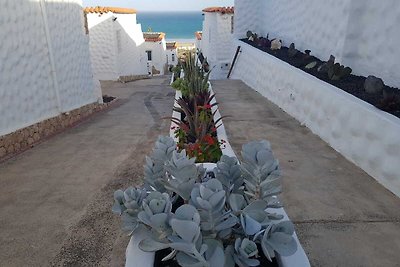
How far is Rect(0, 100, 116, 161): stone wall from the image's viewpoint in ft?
20.6

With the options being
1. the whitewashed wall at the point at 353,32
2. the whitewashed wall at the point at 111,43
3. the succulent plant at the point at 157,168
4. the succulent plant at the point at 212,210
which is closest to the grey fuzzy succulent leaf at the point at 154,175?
the succulent plant at the point at 157,168

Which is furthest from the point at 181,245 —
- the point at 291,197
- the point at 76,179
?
the point at 76,179

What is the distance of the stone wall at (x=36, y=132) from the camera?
629 centimetres

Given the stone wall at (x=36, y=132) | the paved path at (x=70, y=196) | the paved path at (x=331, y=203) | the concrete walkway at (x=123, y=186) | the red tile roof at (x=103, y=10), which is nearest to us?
the paved path at (x=331, y=203)

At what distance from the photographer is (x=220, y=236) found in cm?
169

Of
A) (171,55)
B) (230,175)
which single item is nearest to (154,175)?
(230,175)

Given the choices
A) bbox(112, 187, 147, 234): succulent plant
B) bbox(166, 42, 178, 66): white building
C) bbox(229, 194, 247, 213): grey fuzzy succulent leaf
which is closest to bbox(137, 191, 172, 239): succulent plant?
bbox(112, 187, 147, 234): succulent plant

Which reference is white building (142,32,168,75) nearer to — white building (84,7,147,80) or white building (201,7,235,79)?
white building (84,7,147,80)

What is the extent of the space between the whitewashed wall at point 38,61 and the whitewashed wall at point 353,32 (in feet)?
23.1

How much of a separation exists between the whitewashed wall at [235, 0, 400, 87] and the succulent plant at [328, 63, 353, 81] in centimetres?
33

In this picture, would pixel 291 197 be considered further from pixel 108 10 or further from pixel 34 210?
pixel 108 10

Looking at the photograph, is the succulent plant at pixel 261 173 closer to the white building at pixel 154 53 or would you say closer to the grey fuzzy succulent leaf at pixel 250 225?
the grey fuzzy succulent leaf at pixel 250 225

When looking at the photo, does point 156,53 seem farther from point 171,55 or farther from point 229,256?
point 229,256

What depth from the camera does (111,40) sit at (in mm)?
21812
